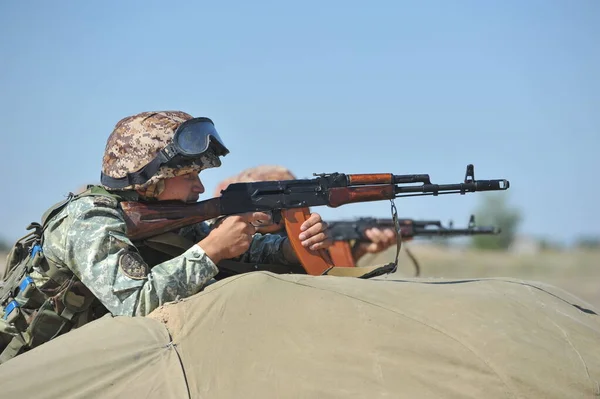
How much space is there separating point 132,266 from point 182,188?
63cm

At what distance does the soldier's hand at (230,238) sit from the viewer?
3502mm

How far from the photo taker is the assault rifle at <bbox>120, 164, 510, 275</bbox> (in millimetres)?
3820

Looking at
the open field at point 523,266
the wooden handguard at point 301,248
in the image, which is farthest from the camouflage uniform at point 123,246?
the open field at point 523,266

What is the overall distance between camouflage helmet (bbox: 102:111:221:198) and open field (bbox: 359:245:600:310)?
12585 millimetres

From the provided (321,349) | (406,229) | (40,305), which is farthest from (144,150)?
(406,229)

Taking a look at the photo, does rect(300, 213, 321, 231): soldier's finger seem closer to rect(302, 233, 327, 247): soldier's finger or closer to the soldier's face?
rect(302, 233, 327, 247): soldier's finger

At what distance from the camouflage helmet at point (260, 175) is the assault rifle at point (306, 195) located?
4192 millimetres

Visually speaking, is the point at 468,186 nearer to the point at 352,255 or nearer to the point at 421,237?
the point at 352,255

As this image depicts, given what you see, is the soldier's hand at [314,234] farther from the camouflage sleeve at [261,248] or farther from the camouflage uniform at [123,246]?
the camouflage uniform at [123,246]

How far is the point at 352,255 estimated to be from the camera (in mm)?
9281

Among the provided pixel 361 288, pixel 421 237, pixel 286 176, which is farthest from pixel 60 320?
pixel 421 237

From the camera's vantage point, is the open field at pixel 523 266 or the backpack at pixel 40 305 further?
the open field at pixel 523 266

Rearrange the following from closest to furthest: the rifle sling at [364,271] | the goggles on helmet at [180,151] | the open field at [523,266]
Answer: the goggles on helmet at [180,151] → the rifle sling at [364,271] → the open field at [523,266]

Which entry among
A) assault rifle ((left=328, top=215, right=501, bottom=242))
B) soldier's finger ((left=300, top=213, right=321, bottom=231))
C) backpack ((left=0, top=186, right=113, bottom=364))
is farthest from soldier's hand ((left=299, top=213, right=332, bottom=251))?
assault rifle ((left=328, top=215, right=501, bottom=242))
